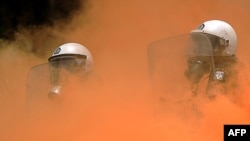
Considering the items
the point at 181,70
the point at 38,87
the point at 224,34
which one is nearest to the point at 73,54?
the point at 38,87

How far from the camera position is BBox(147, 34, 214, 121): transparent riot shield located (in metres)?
2.23

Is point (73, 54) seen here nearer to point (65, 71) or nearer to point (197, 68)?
point (65, 71)

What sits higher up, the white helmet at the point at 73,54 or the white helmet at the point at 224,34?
the white helmet at the point at 224,34

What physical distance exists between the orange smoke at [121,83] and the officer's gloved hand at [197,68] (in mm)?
153

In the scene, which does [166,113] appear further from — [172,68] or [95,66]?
[95,66]

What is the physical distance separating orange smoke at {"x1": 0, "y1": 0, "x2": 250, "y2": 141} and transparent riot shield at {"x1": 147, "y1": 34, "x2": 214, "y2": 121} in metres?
0.10

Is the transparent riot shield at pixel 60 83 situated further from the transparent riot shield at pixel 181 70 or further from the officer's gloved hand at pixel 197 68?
the officer's gloved hand at pixel 197 68

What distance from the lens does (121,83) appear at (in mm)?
2551

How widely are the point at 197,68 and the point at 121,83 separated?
46cm

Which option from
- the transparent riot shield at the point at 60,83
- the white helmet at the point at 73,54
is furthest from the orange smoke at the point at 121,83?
the white helmet at the point at 73,54

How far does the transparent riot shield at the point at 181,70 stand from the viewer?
2.23 metres

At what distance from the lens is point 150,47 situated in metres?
2.38

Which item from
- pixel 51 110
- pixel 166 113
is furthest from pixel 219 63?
pixel 51 110

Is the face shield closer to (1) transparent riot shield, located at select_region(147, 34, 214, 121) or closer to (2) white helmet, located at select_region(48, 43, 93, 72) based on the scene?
(2) white helmet, located at select_region(48, 43, 93, 72)
